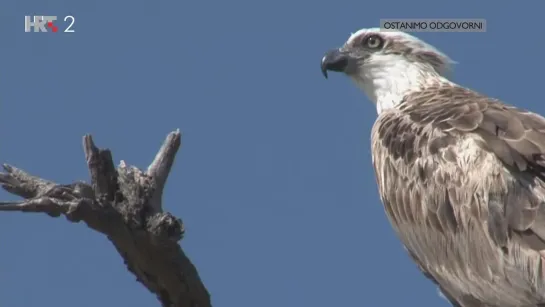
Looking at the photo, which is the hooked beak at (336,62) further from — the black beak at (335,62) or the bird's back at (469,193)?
the bird's back at (469,193)

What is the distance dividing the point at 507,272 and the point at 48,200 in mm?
3639

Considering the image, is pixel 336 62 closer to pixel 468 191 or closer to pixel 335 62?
pixel 335 62

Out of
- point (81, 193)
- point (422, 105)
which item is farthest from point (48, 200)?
point (422, 105)

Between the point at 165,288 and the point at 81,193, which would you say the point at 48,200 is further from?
the point at 165,288

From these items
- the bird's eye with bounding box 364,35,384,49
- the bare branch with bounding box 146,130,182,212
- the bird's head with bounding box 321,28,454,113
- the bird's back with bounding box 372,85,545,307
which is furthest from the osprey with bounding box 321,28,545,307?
the bare branch with bounding box 146,130,182,212

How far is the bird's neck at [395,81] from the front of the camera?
34.5 ft

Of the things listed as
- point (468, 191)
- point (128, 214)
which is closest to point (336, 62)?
point (468, 191)

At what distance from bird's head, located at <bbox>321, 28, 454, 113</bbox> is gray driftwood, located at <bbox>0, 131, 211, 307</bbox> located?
406 cm

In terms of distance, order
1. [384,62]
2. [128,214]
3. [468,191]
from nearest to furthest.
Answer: [128,214] < [468,191] < [384,62]

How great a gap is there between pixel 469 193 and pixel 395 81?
2.61m

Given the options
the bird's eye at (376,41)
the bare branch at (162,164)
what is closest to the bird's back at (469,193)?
the bird's eye at (376,41)

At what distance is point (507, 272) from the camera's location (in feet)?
26.8

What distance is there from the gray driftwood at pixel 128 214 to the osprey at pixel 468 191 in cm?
243

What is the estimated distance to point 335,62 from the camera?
11094 mm
